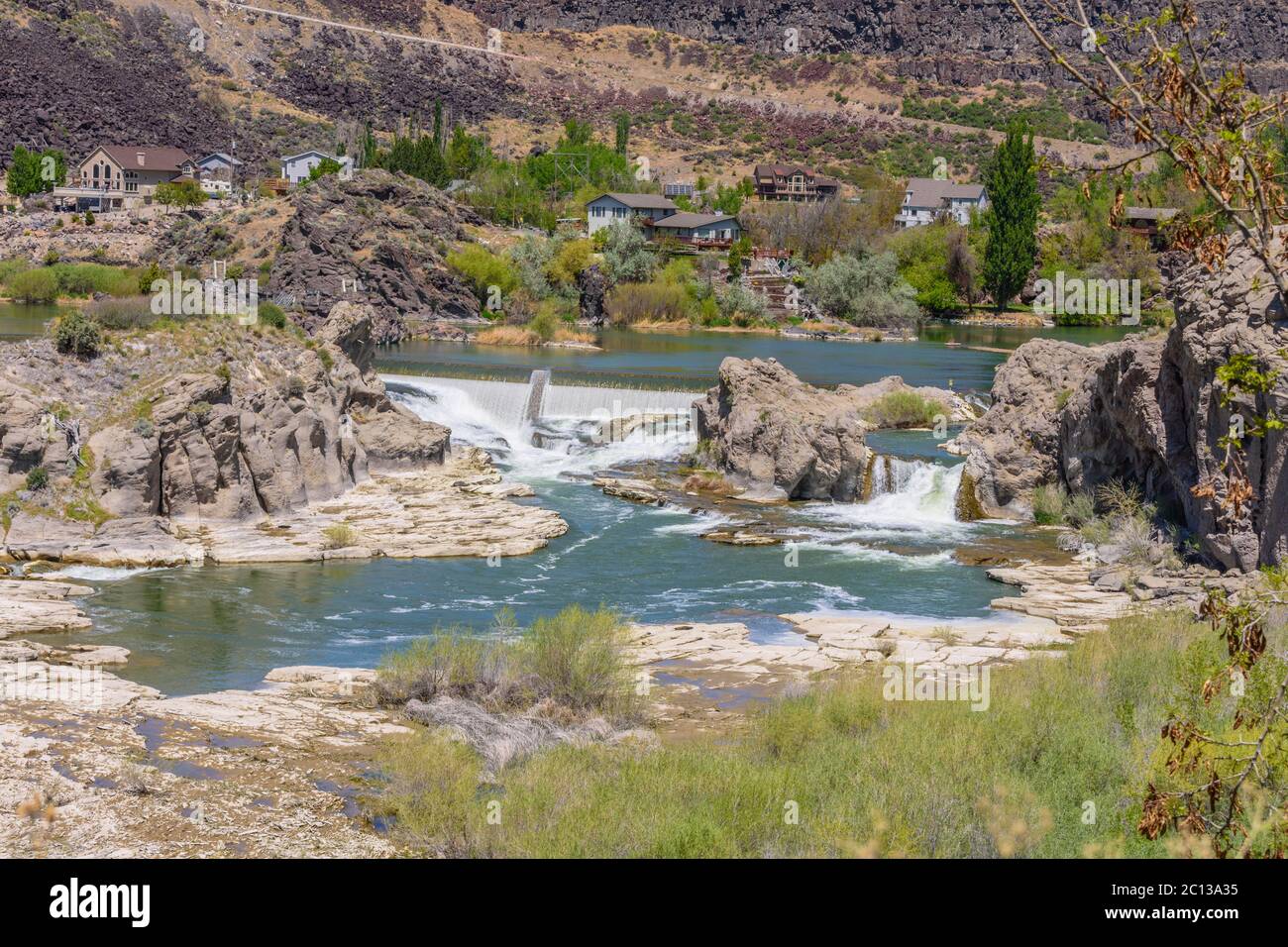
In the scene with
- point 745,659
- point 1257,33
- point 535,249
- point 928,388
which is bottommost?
point 745,659

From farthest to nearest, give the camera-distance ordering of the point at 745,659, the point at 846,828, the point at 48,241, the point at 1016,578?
the point at 48,241 → the point at 1016,578 → the point at 745,659 → the point at 846,828

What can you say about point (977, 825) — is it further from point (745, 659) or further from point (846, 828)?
point (745, 659)

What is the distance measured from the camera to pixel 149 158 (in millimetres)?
97875

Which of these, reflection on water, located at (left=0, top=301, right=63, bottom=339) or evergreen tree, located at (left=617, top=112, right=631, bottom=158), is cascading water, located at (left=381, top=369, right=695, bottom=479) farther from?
evergreen tree, located at (left=617, top=112, right=631, bottom=158)

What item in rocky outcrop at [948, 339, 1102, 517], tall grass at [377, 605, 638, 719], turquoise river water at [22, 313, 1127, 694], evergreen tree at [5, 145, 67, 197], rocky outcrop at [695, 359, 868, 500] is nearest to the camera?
tall grass at [377, 605, 638, 719]

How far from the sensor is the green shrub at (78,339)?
26.7 meters

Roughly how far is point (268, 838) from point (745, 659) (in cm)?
869

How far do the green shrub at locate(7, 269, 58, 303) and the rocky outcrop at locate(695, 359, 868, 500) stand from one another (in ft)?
147

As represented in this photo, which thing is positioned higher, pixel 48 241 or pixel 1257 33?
pixel 1257 33

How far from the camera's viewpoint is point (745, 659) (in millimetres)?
18547

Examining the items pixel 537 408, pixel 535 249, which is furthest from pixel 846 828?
pixel 535 249

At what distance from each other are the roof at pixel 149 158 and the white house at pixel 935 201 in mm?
50570

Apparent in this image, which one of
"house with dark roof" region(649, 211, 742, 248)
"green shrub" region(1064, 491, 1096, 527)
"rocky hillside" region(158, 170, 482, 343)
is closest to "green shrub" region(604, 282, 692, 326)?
"rocky hillside" region(158, 170, 482, 343)

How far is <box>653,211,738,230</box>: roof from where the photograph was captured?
3359 inches
